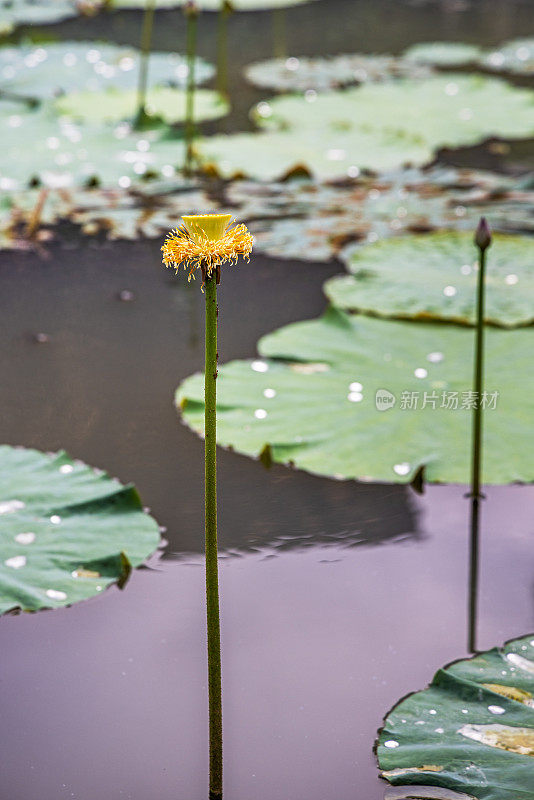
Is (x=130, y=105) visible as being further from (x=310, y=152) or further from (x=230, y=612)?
(x=230, y=612)

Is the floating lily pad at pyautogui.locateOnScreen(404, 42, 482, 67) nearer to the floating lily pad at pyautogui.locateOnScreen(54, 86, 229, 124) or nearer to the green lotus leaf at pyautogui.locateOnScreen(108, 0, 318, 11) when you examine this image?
the green lotus leaf at pyautogui.locateOnScreen(108, 0, 318, 11)

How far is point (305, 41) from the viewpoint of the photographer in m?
6.80

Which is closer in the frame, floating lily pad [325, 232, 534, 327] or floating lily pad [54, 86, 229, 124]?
floating lily pad [325, 232, 534, 327]

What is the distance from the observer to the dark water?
56.6 inches

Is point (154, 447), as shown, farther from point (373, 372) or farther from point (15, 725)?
point (15, 725)

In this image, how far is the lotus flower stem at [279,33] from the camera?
644 centimetres

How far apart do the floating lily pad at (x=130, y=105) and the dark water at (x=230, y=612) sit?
6.91 feet

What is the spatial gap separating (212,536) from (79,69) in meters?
4.75

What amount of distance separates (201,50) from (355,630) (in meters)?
5.40

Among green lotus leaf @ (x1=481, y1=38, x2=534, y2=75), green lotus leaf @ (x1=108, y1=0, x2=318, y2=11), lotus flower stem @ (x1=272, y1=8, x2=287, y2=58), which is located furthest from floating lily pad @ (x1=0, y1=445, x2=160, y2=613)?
green lotus leaf @ (x1=108, y1=0, x2=318, y2=11)

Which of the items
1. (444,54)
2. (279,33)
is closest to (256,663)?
(444,54)

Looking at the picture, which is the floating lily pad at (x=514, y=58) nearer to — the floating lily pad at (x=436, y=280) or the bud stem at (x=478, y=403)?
the floating lily pad at (x=436, y=280)

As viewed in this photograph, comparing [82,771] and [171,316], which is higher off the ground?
[171,316]

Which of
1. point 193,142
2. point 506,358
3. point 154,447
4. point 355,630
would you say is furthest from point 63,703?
point 193,142
